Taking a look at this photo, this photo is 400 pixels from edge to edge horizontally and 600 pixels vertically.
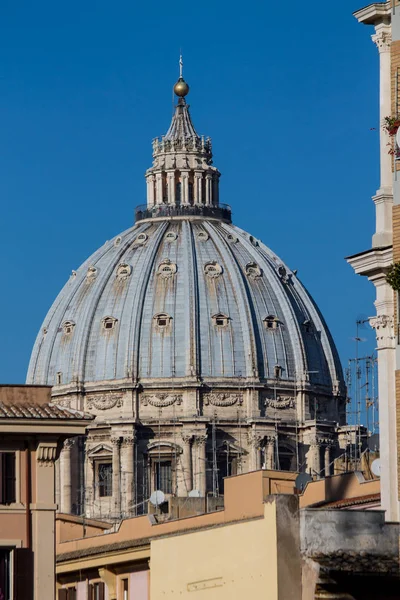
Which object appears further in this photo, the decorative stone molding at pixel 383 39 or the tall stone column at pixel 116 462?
the tall stone column at pixel 116 462

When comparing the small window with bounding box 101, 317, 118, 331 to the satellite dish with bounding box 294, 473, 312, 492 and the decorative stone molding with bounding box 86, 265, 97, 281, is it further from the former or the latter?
the satellite dish with bounding box 294, 473, 312, 492

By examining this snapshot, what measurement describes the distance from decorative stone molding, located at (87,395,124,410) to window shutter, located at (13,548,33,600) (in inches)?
3651

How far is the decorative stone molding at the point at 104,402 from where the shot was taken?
123 m

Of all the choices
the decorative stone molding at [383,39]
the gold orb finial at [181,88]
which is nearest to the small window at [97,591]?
the decorative stone molding at [383,39]

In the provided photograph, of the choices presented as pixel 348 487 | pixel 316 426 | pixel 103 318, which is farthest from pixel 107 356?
pixel 348 487

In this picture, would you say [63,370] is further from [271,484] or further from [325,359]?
[271,484]

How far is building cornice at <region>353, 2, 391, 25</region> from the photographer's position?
93.9 feet

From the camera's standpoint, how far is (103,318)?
124m

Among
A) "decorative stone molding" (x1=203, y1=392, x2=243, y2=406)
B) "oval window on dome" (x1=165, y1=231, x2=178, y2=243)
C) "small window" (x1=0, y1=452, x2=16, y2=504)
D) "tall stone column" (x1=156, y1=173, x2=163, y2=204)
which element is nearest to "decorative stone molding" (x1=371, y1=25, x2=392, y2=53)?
"small window" (x1=0, y1=452, x2=16, y2=504)

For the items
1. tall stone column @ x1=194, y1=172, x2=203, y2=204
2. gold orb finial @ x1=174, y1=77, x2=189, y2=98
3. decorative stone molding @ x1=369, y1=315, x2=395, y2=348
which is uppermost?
gold orb finial @ x1=174, y1=77, x2=189, y2=98

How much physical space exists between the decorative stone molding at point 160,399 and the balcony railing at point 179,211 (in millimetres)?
10551

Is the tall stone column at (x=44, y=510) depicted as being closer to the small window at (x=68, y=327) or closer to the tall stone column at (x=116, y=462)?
the tall stone column at (x=116, y=462)

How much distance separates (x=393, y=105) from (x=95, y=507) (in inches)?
3684

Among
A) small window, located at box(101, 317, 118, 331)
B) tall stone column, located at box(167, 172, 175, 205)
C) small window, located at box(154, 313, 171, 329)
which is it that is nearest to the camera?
small window, located at box(101, 317, 118, 331)
